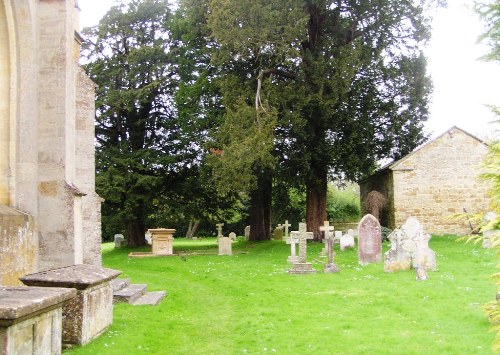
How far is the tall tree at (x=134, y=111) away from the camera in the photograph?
87.4 ft

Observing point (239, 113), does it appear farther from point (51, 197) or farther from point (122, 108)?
point (51, 197)

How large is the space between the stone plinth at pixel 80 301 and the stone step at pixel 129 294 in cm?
291

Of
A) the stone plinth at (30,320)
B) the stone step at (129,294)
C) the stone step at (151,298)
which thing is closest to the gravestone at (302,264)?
the stone step at (151,298)

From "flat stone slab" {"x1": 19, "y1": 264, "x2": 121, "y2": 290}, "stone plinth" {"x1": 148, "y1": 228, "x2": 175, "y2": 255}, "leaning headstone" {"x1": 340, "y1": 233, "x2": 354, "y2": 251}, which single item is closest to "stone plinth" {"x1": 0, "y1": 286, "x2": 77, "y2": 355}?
"flat stone slab" {"x1": 19, "y1": 264, "x2": 121, "y2": 290}

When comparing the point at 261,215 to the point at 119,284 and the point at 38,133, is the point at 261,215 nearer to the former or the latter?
the point at 119,284

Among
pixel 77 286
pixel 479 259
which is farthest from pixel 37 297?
pixel 479 259

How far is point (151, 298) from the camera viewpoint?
38.0 ft

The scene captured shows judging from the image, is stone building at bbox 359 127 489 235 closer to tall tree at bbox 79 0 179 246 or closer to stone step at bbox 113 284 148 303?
tall tree at bbox 79 0 179 246

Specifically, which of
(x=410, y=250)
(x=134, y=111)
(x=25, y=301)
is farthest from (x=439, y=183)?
(x=25, y=301)

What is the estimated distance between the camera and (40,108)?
10273 millimetres

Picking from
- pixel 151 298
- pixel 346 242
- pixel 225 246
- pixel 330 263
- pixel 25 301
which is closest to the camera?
pixel 25 301

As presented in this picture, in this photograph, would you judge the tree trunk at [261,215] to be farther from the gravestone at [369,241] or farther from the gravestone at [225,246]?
the gravestone at [369,241]

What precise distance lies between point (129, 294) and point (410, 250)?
765cm

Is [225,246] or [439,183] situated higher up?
[439,183]
